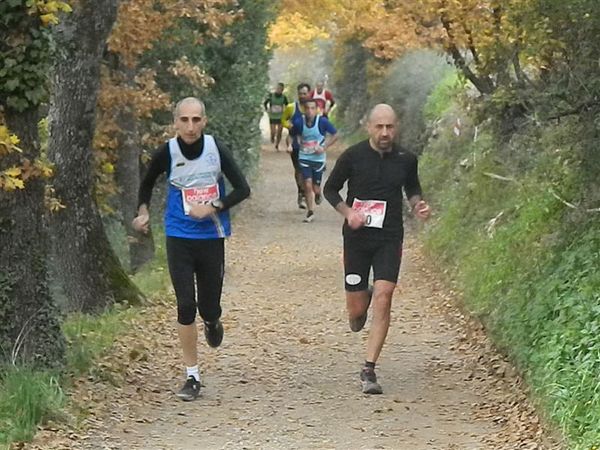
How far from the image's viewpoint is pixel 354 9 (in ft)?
73.8

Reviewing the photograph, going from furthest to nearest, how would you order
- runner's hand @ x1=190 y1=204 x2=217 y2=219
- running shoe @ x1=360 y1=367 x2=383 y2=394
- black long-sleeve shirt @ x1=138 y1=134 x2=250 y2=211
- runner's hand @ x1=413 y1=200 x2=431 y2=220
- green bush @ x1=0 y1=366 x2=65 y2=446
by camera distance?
runner's hand @ x1=413 y1=200 x2=431 y2=220
running shoe @ x1=360 y1=367 x2=383 y2=394
black long-sleeve shirt @ x1=138 y1=134 x2=250 y2=211
runner's hand @ x1=190 y1=204 x2=217 y2=219
green bush @ x1=0 y1=366 x2=65 y2=446

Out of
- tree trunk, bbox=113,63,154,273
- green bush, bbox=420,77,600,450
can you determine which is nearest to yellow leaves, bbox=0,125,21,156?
green bush, bbox=420,77,600,450

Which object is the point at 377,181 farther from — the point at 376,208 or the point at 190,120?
the point at 190,120

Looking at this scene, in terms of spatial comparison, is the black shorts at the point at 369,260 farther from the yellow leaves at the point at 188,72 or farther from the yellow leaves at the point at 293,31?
the yellow leaves at the point at 293,31

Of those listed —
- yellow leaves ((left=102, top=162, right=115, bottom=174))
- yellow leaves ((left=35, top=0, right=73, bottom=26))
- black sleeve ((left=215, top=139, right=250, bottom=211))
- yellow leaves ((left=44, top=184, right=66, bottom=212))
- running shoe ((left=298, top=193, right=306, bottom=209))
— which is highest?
yellow leaves ((left=35, top=0, right=73, bottom=26))

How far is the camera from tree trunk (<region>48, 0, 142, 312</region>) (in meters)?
11.0

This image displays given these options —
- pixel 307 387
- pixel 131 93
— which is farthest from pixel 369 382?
pixel 131 93

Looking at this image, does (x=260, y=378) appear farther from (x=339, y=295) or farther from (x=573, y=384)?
(x=339, y=295)

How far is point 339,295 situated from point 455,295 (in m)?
1.62

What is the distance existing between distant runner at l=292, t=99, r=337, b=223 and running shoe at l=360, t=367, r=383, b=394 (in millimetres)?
10856

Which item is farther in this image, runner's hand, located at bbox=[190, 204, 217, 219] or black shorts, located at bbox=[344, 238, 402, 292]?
black shorts, located at bbox=[344, 238, 402, 292]

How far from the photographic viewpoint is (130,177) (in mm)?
16391

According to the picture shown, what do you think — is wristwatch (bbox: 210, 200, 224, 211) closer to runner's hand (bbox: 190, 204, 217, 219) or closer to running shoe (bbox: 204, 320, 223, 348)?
runner's hand (bbox: 190, 204, 217, 219)

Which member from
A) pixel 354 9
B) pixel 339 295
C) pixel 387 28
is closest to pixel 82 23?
pixel 339 295
